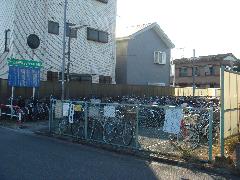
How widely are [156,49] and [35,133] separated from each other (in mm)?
20056

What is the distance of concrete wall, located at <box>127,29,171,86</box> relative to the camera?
28.5 metres

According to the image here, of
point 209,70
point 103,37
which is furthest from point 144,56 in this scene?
point 209,70

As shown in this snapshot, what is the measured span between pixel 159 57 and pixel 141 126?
20.8 metres

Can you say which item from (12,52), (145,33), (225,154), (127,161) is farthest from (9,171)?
(145,33)

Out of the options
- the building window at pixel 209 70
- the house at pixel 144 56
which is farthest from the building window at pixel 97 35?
the building window at pixel 209 70

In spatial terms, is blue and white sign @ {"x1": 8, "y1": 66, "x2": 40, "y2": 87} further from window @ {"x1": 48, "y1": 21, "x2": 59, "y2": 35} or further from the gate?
the gate

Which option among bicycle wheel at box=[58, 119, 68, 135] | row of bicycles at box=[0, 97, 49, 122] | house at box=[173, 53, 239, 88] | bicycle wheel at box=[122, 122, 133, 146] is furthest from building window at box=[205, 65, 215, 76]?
bicycle wheel at box=[122, 122, 133, 146]

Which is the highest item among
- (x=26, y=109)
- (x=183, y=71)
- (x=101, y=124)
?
(x=183, y=71)

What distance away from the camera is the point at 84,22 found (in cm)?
2423

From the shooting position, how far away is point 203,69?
47094 mm

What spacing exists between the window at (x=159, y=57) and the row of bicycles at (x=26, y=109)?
15.8 meters

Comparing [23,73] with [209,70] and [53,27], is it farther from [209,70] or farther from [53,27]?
[209,70]

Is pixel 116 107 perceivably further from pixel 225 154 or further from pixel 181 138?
pixel 225 154

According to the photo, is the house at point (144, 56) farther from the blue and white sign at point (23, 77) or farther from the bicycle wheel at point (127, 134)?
the bicycle wheel at point (127, 134)
